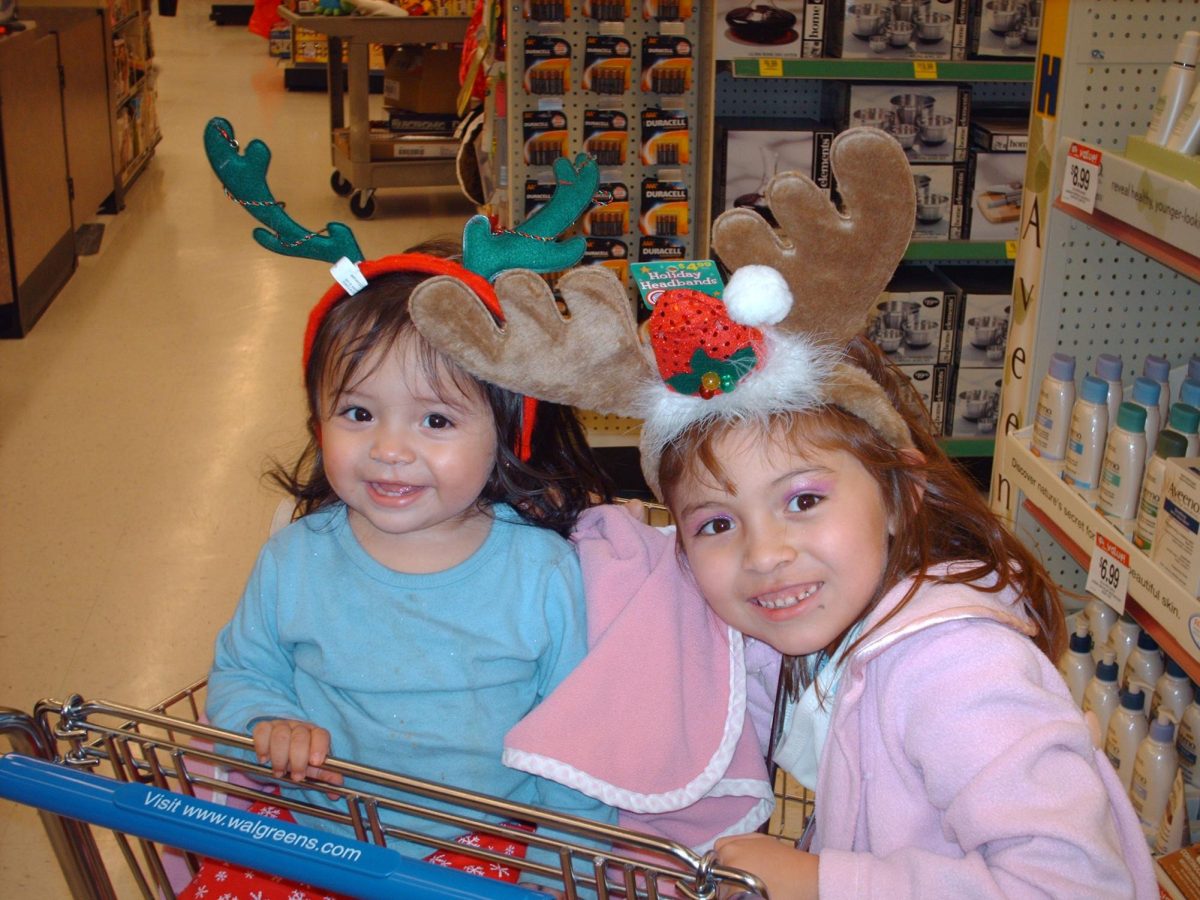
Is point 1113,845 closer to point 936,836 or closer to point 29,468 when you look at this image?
point 936,836

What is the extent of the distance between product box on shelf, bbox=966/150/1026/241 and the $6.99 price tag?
6.20ft

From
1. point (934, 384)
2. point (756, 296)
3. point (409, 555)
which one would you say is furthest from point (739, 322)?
point (934, 384)

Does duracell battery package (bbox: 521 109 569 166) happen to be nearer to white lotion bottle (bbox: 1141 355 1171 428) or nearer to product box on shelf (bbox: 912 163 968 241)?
product box on shelf (bbox: 912 163 968 241)

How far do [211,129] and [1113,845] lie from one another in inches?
47.4

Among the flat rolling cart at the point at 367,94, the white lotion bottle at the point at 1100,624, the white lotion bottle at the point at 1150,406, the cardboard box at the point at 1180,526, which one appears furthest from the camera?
the flat rolling cart at the point at 367,94

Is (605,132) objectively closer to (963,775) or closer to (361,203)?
(963,775)

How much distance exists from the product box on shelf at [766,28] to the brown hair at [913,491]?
2148mm

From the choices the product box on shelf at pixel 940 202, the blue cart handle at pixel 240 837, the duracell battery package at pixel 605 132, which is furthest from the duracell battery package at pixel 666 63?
the blue cart handle at pixel 240 837

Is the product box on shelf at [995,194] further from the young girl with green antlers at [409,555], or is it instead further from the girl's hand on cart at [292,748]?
the girl's hand on cart at [292,748]

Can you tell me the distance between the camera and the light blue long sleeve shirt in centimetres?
157

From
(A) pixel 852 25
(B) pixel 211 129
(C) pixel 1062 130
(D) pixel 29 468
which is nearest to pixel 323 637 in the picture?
(B) pixel 211 129

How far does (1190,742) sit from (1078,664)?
→ 0.21m

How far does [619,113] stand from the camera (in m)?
3.63

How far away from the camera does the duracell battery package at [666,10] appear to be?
11.5 ft
